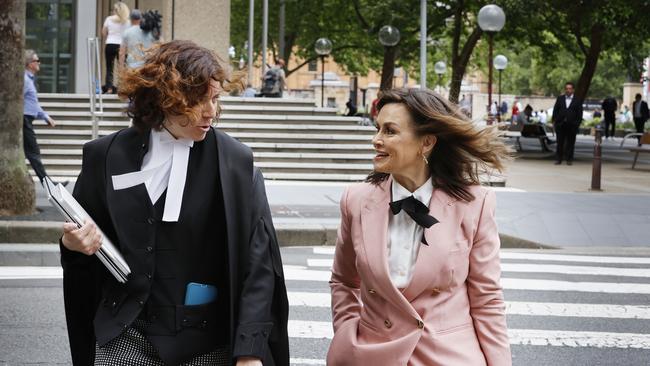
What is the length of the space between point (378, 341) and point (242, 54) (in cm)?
5983

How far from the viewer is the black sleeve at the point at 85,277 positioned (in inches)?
139

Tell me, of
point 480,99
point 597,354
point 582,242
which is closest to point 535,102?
point 480,99

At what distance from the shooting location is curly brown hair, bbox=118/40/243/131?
3420 mm

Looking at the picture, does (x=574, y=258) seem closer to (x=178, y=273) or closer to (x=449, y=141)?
(x=449, y=141)

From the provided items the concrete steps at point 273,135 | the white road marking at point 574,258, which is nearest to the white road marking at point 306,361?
the white road marking at point 574,258

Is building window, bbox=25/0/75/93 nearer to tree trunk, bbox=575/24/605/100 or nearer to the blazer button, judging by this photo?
tree trunk, bbox=575/24/605/100

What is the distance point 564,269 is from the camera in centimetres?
1102

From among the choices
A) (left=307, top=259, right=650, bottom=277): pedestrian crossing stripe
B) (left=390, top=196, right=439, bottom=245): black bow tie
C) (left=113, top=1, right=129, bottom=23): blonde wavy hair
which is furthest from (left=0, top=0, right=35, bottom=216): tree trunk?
(left=390, top=196, right=439, bottom=245): black bow tie

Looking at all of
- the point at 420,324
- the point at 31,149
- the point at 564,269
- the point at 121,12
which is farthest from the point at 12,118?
the point at 420,324

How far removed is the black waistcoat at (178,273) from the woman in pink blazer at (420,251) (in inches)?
19.4

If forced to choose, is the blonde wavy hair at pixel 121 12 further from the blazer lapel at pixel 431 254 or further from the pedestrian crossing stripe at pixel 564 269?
the blazer lapel at pixel 431 254

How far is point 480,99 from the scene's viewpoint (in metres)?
91.7

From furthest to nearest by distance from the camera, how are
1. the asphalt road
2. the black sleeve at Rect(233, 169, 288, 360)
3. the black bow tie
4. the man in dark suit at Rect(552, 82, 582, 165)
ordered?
the man in dark suit at Rect(552, 82, 582, 165) → the asphalt road → the black bow tie → the black sleeve at Rect(233, 169, 288, 360)

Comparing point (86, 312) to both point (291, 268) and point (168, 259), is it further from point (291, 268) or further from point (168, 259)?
point (291, 268)
